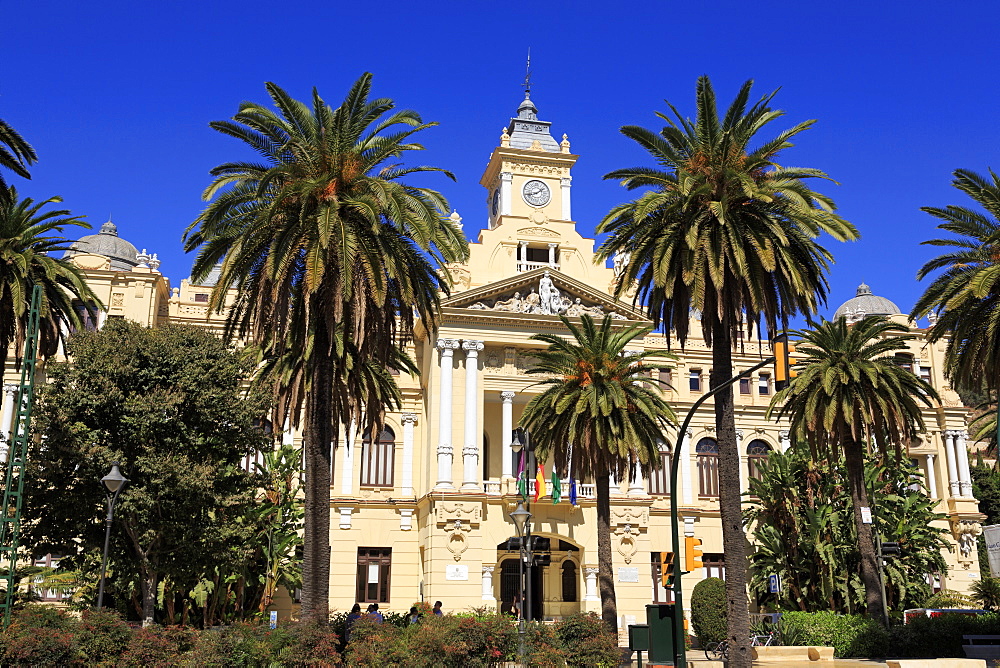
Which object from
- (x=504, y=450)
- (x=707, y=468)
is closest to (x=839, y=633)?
(x=504, y=450)

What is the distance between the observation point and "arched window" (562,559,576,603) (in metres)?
50.5

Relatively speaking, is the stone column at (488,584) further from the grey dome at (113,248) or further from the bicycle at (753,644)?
the grey dome at (113,248)

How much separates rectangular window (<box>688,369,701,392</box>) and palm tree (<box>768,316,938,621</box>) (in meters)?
18.5

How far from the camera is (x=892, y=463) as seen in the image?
4422 cm

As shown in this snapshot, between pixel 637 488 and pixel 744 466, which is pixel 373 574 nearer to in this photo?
→ pixel 637 488

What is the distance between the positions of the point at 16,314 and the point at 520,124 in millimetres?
34033

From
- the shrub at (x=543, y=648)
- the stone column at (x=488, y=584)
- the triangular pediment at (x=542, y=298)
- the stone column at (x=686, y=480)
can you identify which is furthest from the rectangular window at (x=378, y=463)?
the shrub at (x=543, y=648)

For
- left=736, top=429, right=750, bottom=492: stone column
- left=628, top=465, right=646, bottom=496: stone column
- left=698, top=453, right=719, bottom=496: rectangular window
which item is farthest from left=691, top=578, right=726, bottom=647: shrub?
left=736, top=429, right=750, bottom=492: stone column

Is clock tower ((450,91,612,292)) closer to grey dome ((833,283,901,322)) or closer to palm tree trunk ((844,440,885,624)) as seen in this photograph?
palm tree trunk ((844,440,885,624))

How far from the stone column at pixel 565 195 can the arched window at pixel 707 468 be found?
48.3ft

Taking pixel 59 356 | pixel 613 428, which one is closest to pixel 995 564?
pixel 613 428

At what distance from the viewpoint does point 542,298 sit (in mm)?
47312

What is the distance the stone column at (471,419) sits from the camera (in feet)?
146

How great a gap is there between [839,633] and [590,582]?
13.5 metres
